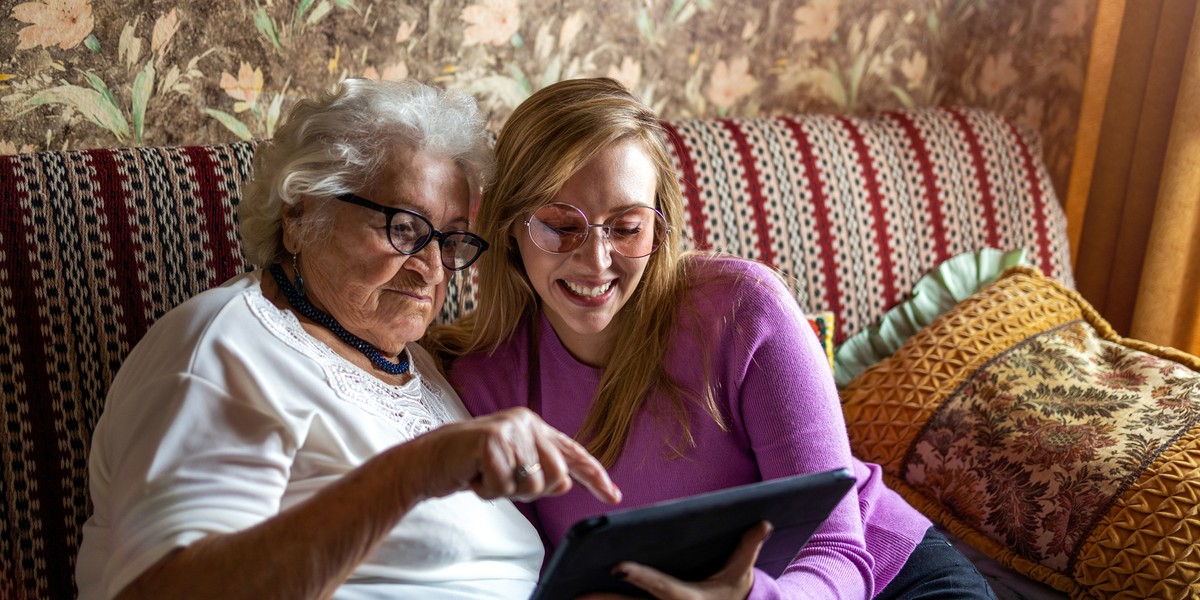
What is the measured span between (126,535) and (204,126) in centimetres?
98

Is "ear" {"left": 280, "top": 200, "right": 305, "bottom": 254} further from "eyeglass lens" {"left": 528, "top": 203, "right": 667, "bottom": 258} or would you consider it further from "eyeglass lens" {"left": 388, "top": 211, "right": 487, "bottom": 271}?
"eyeglass lens" {"left": 528, "top": 203, "right": 667, "bottom": 258}

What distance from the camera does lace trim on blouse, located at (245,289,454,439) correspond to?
1.20 meters

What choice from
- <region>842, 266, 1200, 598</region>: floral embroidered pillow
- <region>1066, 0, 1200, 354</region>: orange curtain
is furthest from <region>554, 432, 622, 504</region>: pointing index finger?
<region>1066, 0, 1200, 354</region>: orange curtain

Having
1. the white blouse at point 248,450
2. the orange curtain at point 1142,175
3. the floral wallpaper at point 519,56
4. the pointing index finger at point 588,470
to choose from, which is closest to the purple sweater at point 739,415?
the white blouse at point 248,450

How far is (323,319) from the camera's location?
1296 mm

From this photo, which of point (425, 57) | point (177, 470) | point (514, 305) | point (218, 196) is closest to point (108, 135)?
point (218, 196)

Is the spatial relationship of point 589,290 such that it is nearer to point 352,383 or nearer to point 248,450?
point 352,383

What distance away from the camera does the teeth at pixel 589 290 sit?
1383mm

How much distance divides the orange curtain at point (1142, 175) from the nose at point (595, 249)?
156 cm

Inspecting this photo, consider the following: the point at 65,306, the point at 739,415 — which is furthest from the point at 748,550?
the point at 65,306

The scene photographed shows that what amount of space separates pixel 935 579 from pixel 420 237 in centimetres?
92

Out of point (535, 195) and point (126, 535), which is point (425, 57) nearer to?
point (535, 195)

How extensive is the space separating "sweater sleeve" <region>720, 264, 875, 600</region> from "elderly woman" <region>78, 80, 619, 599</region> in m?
0.36

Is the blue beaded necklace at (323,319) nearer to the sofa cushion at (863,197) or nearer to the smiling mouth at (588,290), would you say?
the smiling mouth at (588,290)
